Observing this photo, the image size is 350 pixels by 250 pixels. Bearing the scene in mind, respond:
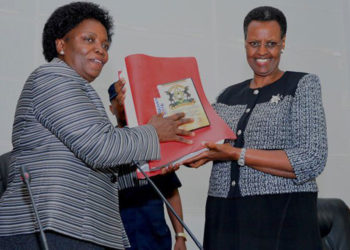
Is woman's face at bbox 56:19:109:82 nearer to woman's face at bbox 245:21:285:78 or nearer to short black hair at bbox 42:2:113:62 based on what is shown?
short black hair at bbox 42:2:113:62

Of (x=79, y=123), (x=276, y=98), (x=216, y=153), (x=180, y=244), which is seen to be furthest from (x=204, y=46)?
(x=79, y=123)

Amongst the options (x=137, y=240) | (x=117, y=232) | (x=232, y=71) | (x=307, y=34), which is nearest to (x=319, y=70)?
(x=307, y=34)

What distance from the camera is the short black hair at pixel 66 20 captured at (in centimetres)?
175

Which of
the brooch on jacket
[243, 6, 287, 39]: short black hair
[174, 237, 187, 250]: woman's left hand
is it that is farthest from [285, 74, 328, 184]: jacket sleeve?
[174, 237, 187, 250]: woman's left hand

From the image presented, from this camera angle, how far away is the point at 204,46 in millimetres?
3453

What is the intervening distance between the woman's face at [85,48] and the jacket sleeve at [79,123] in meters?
0.17

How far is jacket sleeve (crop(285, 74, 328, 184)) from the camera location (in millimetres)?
1748

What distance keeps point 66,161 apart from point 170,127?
398mm

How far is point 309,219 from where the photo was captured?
1776mm

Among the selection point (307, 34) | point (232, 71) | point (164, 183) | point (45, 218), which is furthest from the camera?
point (307, 34)

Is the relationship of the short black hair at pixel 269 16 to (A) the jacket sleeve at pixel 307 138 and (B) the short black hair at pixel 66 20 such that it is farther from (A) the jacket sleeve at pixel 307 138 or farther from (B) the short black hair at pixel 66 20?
(B) the short black hair at pixel 66 20

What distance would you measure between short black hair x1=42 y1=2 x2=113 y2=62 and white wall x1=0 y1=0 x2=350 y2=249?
1232 mm

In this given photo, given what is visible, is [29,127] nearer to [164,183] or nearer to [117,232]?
[117,232]

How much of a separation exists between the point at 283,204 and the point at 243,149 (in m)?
0.23
